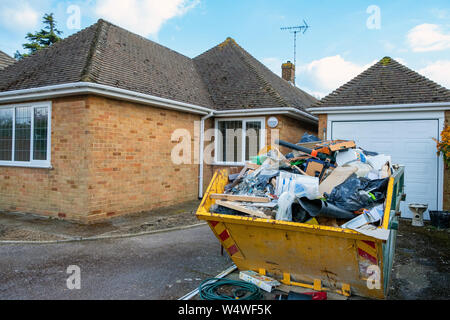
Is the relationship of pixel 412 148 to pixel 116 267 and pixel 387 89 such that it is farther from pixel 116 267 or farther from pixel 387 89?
pixel 116 267

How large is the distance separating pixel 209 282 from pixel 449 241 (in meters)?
5.34

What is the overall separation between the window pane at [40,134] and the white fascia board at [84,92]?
0.38 metres

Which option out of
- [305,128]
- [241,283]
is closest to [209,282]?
[241,283]

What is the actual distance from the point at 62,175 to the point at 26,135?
192 centimetres

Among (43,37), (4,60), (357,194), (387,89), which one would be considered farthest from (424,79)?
(43,37)

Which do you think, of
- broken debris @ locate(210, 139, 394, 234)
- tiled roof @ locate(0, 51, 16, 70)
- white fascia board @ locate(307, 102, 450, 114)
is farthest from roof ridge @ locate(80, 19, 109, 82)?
white fascia board @ locate(307, 102, 450, 114)

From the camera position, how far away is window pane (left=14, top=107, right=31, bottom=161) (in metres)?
8.70

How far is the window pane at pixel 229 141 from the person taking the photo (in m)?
11.3

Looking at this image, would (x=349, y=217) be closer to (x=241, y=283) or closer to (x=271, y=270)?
(x=271, y=270)

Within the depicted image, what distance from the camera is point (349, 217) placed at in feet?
11.5

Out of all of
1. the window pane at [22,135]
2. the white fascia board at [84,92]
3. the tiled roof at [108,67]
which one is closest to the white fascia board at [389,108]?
the tiled roof at [108,67]

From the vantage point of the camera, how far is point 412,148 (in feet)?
29.2

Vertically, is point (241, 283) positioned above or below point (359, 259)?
below

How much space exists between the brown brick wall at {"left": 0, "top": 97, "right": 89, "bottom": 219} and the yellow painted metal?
14.9ft
